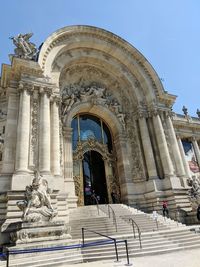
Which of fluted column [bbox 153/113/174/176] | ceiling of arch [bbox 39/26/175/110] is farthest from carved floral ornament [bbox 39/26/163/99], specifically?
fluted column [bbox 153/113/174/176]

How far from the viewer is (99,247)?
7062 millimetres

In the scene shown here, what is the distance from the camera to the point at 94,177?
1581 centimetres

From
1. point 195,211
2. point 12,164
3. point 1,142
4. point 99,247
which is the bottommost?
point 99,247

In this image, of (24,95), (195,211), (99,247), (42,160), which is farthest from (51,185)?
(195,211)

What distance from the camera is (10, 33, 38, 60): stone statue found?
13771 mm

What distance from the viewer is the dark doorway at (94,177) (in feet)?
49.5

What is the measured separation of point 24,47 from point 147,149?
11.2 meters

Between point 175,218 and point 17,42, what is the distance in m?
15.3

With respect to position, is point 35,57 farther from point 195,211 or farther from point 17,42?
point 195,211

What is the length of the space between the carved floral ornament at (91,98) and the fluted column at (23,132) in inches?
142

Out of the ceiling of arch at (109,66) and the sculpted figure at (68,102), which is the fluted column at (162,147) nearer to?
the ceiling of arch at (109,66)

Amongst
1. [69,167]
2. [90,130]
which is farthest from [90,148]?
[69,167]

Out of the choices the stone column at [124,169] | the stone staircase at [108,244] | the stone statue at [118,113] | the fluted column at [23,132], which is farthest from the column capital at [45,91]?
the stone staircase at [108,244]

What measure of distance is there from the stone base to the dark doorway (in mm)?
6795
